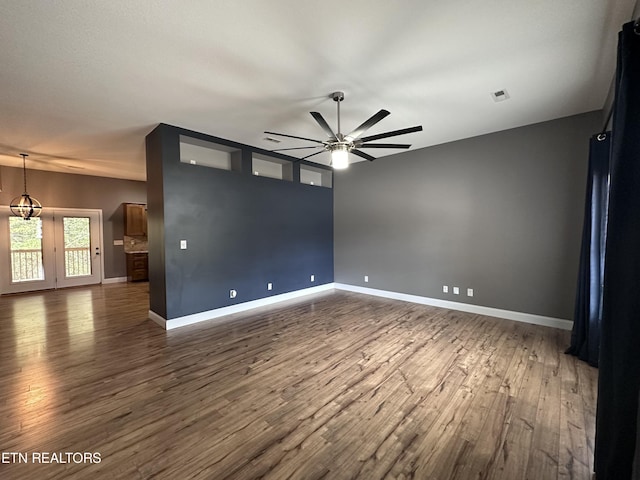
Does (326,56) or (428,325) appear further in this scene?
(428,325)

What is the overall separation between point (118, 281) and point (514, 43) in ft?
32.1

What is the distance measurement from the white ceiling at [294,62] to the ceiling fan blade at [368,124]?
1.55 feet

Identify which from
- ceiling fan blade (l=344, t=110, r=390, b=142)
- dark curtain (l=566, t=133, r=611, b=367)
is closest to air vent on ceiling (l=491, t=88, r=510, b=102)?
dark curtain (l=566, t=133, r=611, b=367)

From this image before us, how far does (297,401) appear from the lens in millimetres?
2371

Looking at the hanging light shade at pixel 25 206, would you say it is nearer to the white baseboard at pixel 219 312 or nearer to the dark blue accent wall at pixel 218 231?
the dark blue accent wall at pixel 218 231

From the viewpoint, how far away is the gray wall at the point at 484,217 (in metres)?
3.98

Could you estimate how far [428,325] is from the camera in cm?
420

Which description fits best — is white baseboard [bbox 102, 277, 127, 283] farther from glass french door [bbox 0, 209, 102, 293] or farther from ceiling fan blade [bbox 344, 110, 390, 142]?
ceiling fan blade [bbox 344, 110, 390, 142]

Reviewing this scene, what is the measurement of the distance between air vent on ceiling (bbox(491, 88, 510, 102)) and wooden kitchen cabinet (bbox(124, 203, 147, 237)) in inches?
349

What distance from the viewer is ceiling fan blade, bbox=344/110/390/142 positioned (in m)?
2.60

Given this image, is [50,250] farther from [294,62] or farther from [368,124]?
[368,124]

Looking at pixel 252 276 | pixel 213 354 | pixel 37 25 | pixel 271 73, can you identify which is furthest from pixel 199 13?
pixel 252 276

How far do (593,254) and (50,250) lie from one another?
10.5 metres

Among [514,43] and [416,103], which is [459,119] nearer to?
[416,103]
